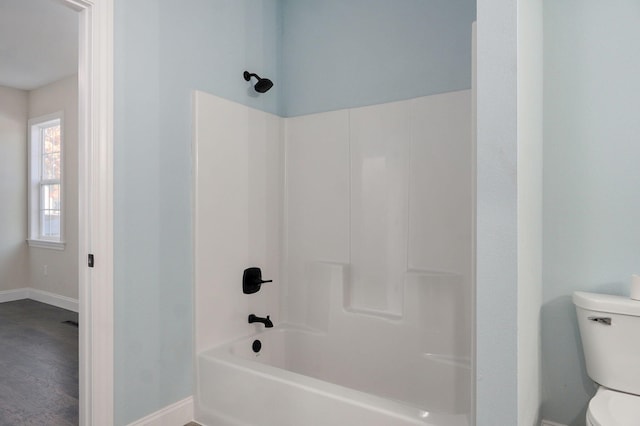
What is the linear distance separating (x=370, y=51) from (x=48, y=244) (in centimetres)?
451

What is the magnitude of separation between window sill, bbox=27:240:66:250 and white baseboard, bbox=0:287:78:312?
56 cm

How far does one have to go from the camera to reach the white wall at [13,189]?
4.84 metres

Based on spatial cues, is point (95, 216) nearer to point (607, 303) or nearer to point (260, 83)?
point (260, 83)

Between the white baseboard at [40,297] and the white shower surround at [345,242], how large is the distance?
3.22 meters

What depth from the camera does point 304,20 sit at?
271cm

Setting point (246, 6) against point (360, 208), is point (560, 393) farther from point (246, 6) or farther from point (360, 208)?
point (246, 6)

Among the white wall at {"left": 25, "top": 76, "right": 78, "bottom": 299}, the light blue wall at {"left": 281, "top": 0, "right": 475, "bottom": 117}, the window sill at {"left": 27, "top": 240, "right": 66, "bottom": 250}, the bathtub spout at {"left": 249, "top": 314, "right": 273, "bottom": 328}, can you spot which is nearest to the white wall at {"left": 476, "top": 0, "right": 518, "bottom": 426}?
the light blue wall at {"left": 281, "top": 0, "right": 475, "bottom": 117}

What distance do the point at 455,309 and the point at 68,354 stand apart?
3030 mm

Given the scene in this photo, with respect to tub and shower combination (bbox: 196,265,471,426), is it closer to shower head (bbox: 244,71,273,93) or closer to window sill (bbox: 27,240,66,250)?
shower head (bbox: 244,71,273,93)

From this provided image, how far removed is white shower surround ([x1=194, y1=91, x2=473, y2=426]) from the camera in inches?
81.6

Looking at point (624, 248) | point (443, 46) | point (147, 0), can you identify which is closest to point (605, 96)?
point (624, 248)

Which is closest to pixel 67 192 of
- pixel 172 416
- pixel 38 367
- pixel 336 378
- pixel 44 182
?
pixel 44 182

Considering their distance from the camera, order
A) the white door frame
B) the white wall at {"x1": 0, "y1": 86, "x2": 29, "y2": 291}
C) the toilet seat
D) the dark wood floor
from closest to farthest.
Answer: the toilet seat → the white door frame → the dark wood floor → the white wall at {"x1": 0, "y1": 86, "x2": 29, "y2": 291}

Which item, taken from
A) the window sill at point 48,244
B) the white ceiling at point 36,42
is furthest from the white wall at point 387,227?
the window sill at point 48,244
